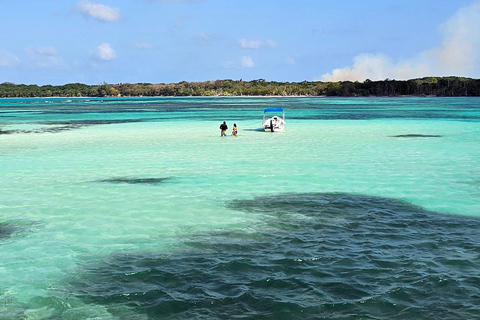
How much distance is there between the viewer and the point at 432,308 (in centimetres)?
901

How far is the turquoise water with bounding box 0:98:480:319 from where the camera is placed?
30.8 feet

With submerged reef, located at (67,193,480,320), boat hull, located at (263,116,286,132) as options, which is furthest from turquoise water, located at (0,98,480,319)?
boat hull, located at (263,116,286,132)

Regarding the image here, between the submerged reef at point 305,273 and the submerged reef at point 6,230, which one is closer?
the submerged reef at point 305,273

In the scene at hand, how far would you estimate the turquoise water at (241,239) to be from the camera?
9383 millimetres

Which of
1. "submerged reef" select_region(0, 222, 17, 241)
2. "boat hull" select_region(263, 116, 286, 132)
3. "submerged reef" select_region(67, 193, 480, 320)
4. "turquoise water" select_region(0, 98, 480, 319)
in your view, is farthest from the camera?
"boat hull" select_region(263, 116, 286, 132)

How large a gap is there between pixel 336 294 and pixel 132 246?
5462 mm

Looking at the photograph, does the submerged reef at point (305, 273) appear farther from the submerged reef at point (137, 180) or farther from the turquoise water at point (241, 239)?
the submerged reef at point (137, 180)

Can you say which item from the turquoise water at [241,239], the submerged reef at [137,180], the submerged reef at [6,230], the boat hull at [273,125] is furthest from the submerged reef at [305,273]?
the boat hull at [273,125]

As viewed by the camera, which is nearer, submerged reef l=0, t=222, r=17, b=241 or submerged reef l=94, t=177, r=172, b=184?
submerged reef l=0, t=222, r=17, b=241

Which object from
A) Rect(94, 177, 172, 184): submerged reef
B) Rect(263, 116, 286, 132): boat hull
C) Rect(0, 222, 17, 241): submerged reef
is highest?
Rect(263, 116, 286, 132): boat hull

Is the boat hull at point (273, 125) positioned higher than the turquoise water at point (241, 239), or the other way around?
the boat hull at point (273, 125)

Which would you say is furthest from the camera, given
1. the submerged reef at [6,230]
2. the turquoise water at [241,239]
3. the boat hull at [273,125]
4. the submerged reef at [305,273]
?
the boat hull at [273,125]

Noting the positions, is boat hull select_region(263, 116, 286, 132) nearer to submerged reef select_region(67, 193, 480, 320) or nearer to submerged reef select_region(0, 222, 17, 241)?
submerged reef select_region(67, 193, 480, 320)

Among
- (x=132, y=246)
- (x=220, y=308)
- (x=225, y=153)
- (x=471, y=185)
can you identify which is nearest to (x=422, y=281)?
(x=220, y=308)
